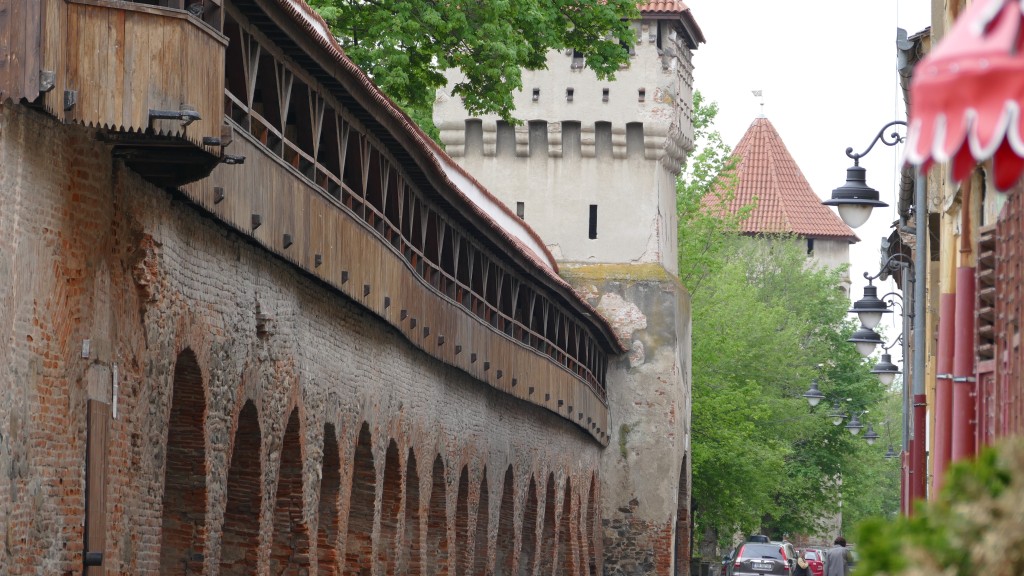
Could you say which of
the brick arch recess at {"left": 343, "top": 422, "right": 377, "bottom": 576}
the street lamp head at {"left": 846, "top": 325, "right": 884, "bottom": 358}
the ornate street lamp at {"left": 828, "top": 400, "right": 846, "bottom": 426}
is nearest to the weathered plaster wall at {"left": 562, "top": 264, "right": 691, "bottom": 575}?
the ornate street lamp at {"left": 828, "top": 400, "right": 846, "bottom": 426}

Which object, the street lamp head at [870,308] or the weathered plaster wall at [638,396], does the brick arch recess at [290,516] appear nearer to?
the street lamp head at [870,308]

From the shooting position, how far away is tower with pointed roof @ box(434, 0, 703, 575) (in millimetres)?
40531

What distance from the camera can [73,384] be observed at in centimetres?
1214

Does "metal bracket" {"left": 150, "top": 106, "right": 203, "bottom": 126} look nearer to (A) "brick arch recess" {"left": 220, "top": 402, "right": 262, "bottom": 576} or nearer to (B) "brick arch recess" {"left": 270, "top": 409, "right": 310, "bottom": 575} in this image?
(A) "brick arch recess" {"left": 220, "top": 402, "right": 262, "bottom": 576}

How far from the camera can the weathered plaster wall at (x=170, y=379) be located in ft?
37.3

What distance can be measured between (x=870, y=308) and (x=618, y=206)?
55.6ft

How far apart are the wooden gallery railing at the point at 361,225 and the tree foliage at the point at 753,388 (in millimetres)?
15102

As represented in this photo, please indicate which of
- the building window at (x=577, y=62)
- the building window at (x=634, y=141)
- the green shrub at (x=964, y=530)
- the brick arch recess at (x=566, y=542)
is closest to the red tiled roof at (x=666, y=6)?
the building window at (x=577, y=62)

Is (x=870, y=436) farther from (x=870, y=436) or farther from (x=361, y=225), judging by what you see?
(x=361, y=225)

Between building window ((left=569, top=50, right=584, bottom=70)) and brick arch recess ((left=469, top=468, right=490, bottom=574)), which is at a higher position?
building window ((left=569, top=50, right=584, bottom=70))

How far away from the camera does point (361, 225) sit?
19375mm

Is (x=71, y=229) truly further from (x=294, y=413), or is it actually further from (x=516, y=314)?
(x=516, y=314)

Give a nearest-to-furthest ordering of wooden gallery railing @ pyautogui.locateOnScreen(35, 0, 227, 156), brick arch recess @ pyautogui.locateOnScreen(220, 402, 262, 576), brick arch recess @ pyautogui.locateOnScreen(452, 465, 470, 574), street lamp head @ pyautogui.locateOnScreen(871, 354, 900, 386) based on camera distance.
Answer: wooden gallery railing @ pyautogui.locateOnScreen(35, 0, 227, 156)
brick arch recess @ pyautogui.locateOnScreen(220, 402, 262, 576)
brick arch recess @ pyautogui.locateOnScreen(452, 465, 470, 574)
street lamp head @ pyautogui.locateOnScreen(871, 354, 900, 386)

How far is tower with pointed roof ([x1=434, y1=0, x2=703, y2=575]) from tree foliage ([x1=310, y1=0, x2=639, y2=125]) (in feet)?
47.7
